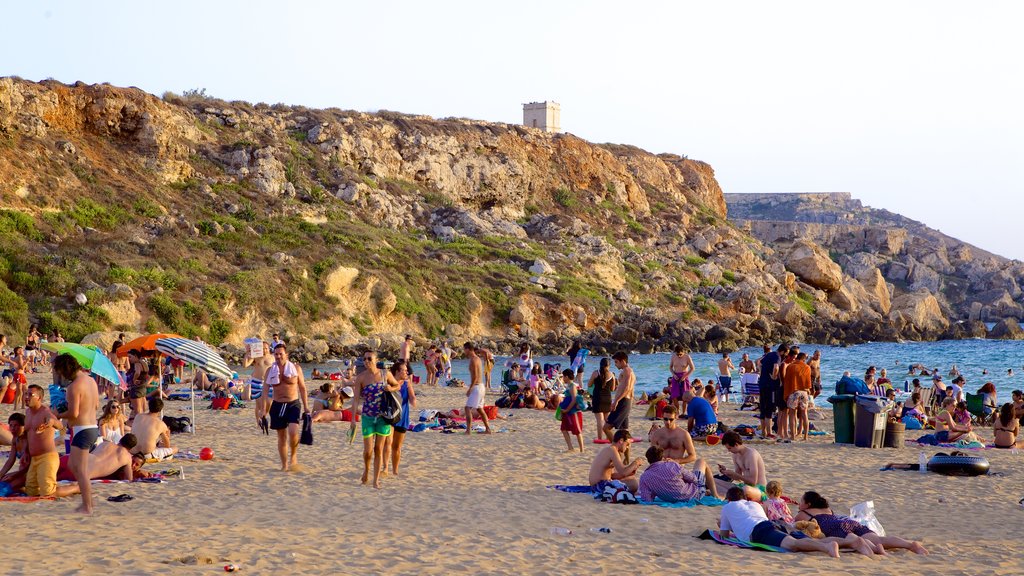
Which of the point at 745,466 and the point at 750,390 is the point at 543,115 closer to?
the point at 750,390

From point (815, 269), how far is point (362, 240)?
3201 centimetres

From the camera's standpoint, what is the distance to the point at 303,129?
57.7 meters

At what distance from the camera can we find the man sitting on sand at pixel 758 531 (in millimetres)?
7332

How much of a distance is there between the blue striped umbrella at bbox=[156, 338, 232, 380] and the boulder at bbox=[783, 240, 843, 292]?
5610cm

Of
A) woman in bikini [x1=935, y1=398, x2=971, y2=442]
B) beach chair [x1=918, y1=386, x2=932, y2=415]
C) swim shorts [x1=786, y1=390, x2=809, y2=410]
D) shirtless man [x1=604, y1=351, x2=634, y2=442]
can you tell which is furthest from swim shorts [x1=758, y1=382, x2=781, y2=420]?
beach chair [x1=918, y1=386, x2=932, y2=415]

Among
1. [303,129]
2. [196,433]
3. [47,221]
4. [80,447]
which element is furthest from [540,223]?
[80,447]

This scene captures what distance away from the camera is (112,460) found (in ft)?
32.0

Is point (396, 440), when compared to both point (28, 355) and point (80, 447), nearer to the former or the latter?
point (80, 447)

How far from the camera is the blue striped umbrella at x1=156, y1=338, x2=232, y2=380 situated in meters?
12.8

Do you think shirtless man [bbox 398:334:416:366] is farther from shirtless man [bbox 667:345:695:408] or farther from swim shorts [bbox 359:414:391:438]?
swim shorts [bbox 359:414:391:438]

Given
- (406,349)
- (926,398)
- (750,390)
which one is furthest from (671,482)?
(406,349)

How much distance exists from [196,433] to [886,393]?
14.2m

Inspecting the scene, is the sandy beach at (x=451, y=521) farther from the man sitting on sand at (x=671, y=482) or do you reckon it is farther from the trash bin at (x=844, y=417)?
the trash bin at (x=844, y=417)

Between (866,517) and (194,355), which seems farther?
(194,355)
